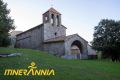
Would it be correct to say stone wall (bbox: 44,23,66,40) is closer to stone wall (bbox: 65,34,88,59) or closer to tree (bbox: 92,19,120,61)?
stone wall (bbox: 65,34,88,59)

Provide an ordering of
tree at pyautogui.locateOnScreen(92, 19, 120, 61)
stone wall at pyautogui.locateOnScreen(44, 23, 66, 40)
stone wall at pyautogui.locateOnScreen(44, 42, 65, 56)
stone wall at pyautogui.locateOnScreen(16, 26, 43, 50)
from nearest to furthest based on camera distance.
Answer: tree at pyautogui.locateOnScreen(92, 19, 120, 61), stone wall at pyautogui.locateOnScreen(44, 42, 65, 56), stone wall at pyautogui.locateOnScreen(44, 23, 66, 40), stone wall at pyautogui.locateOnScreen(16, 26, 43, 50)

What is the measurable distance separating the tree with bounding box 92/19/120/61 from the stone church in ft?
13.5

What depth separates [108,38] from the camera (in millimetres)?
42375

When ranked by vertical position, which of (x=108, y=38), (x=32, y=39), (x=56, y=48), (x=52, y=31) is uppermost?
(x=52, y=31)

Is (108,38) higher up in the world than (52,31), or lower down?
lower down

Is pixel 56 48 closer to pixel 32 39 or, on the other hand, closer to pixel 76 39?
pixel 76 39

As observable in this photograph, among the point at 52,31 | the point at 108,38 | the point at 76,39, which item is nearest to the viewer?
the point at 108,38

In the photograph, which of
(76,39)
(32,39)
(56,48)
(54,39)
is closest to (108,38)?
(76,39)

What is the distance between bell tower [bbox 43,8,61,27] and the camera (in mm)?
50156

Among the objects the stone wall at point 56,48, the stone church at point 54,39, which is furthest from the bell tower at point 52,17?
Result: the stone wall at point 56,48

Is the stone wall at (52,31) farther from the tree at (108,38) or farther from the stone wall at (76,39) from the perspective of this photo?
the tree at (108,38)

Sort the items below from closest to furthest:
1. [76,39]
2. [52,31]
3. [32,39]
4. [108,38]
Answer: [108,38]
[76,39]
[52,31]
[32,39]

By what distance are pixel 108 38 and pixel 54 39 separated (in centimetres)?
1276

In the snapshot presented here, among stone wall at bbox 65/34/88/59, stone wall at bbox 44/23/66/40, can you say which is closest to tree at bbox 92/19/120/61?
stone wall at bbox 65/34/88/59
